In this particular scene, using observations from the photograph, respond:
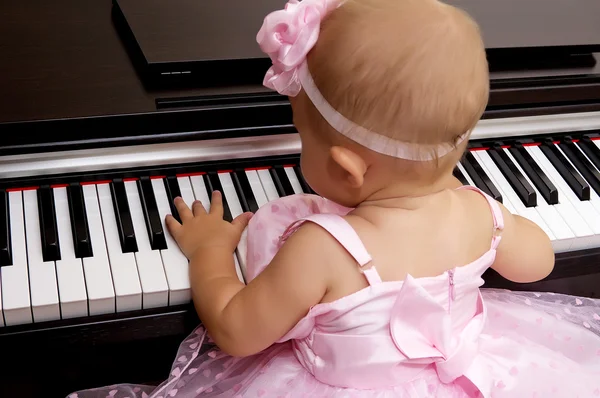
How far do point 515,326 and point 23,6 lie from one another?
119 centimetres

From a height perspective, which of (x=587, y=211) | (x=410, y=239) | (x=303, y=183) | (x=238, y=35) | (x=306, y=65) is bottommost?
(x=587, y=211)

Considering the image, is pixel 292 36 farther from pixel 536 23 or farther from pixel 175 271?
pixel 536 23

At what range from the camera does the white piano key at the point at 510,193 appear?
1.52 m

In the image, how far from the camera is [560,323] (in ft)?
4.83

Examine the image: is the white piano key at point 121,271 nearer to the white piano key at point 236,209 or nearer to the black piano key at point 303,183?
the white piano key at point 236,209

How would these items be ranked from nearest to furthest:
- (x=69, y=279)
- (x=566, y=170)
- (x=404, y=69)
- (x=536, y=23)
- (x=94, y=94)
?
(x=404, y=69) < (x=69, y=279) < (x=94, y=94) < (x=566, y=170) < (x=536, y=23)

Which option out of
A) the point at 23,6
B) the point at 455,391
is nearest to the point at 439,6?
the point at 455,391

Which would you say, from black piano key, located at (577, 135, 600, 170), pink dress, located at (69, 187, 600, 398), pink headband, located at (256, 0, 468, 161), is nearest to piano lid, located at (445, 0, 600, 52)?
black piano key, located at (577, 135, 600, 170)

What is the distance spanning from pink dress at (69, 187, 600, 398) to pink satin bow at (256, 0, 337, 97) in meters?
0.21

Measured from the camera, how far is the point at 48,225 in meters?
1.31

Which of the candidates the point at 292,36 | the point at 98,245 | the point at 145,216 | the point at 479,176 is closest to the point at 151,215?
the point at 145,216

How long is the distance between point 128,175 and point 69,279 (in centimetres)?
28

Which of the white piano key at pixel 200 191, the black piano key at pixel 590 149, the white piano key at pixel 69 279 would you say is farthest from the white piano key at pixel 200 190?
the black piano key at pixel 590 149

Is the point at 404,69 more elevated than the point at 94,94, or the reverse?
the point at 404,69
